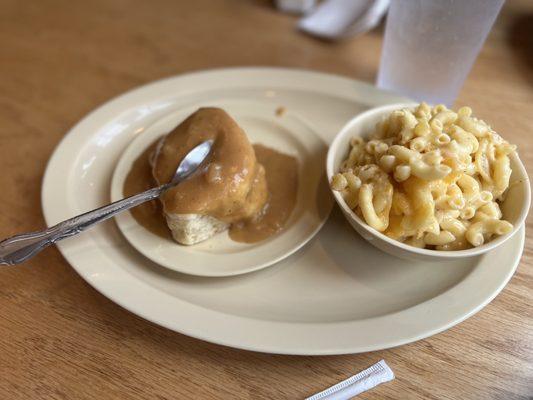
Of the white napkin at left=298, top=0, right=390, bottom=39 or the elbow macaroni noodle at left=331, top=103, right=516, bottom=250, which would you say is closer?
the elbow macaroni noodle at left=331, top=103, right=516, bottom=250

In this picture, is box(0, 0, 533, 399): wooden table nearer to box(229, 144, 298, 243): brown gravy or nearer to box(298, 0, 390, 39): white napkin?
box(298, 0, 390, 39): white napkin

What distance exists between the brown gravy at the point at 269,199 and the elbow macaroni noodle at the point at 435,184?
179mm

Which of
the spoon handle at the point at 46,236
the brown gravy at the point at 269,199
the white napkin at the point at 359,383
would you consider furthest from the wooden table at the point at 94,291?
the brown gravy at the point at 269,199

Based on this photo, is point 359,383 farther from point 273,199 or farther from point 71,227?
point 71,227

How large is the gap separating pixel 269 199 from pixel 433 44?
0.66m

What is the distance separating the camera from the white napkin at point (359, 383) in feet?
2.70

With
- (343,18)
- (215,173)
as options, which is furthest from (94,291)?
(343,18)

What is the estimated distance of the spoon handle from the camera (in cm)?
92

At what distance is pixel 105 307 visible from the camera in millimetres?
961

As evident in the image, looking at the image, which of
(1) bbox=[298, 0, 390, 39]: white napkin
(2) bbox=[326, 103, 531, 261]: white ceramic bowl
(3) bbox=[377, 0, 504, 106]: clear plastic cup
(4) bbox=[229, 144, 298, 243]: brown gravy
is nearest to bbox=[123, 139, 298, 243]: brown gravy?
(4) bbox=[229, 144, 298, 243]: brown gravy

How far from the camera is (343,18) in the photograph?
1.75 meters

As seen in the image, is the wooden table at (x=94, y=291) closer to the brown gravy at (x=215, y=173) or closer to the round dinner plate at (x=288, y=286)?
the round dinner plate at (x=288, y=286)

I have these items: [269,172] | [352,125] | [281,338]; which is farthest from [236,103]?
[281,338]

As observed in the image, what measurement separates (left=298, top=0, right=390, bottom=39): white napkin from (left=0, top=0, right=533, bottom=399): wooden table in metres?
0.04
